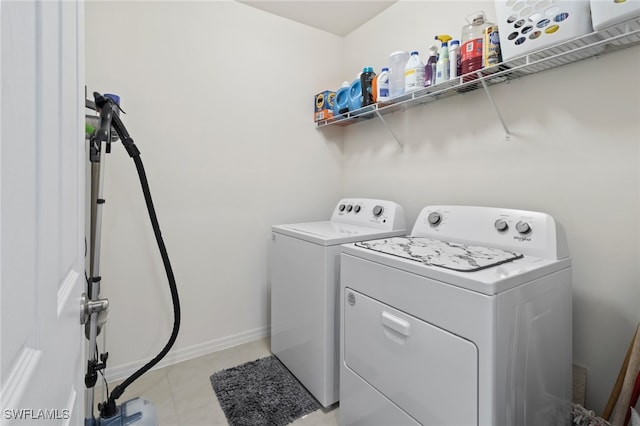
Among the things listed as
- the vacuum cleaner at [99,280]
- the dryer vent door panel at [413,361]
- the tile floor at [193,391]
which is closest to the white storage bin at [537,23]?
the dryer vent door panel at [413,361]

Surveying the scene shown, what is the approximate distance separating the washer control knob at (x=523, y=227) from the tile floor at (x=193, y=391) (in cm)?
129

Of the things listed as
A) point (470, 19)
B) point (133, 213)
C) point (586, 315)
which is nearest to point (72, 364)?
point (133, 213)

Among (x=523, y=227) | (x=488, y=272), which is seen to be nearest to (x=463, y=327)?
(x=488, y=272)

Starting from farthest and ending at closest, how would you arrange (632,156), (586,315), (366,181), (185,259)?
1. (366,181)
2. (185,259)
3. (586,315)
4. (632,156)

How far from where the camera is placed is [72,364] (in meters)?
0.60

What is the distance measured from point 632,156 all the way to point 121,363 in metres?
2.77

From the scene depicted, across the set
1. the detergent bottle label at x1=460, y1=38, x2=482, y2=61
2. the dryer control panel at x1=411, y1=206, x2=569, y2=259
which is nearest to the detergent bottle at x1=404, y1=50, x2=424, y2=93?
the detergent bottle label at x1=460, y1=38, x2=482, y2=61

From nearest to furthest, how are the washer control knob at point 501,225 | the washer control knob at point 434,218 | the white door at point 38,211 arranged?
1. the white door at point 38,211
2. the washer control knob at point 501,225
3. the washer control knob at point 434,218

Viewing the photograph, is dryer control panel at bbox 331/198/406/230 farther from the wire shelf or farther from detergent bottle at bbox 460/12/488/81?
detergent bottle at bbox 460/12/488/81

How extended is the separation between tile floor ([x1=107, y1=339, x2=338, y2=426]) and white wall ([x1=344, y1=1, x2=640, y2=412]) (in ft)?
4.33

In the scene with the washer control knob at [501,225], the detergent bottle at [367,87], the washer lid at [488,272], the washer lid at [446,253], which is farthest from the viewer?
the detergent bottle at [367,87]

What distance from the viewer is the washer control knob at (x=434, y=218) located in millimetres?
1586

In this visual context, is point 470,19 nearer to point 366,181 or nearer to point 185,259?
point 366,181

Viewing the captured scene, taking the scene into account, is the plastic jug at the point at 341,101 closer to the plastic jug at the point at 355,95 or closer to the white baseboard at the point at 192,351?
the plastic jug at the point at 355,95
